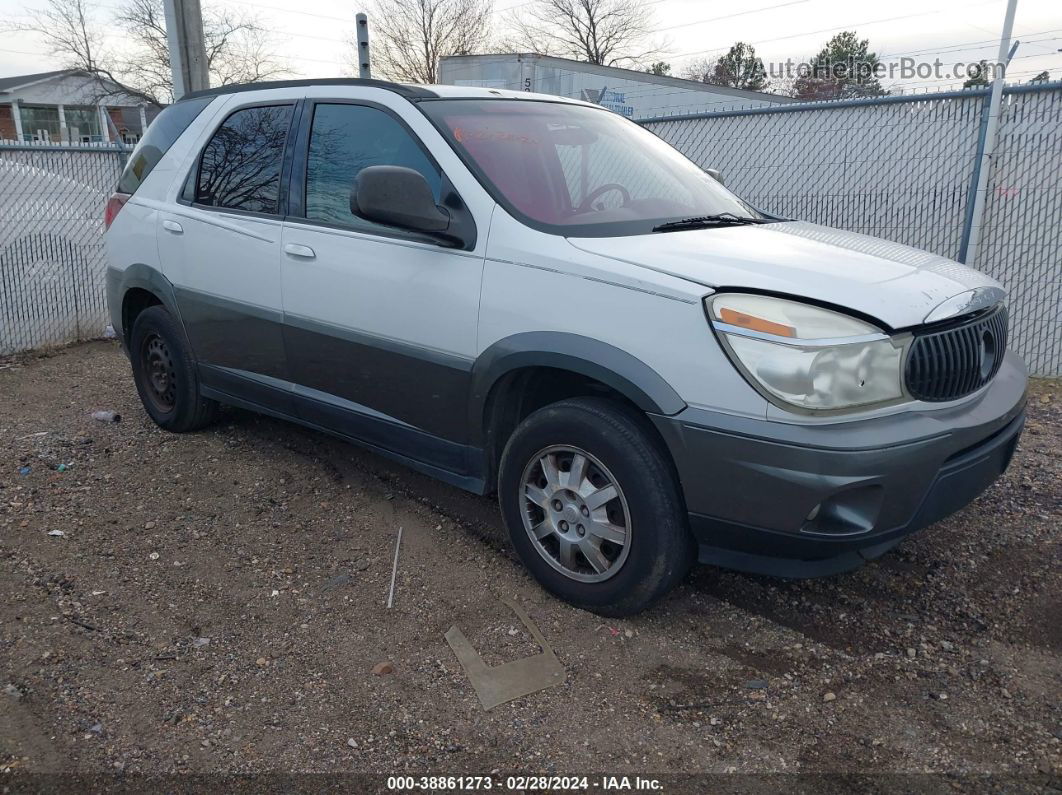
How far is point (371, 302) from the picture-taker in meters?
3.61

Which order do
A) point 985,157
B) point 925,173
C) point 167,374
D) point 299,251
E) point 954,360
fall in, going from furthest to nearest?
point 925,173 → point 985,157 → point 167,374 → point 299,251 → point 954,360

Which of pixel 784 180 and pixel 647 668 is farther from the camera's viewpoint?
pixel 784 180

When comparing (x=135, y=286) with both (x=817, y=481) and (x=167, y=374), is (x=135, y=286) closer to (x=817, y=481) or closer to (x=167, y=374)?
(x=167, y=374)

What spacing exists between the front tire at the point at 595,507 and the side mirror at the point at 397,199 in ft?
2.83

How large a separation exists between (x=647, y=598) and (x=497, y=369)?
1.00 metres

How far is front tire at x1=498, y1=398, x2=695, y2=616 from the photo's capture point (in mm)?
2869

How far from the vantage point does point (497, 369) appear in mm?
3199

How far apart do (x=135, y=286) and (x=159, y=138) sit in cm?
86

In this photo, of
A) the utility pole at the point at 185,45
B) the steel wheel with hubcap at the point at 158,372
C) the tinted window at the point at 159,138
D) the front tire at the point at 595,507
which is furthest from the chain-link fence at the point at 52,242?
the front tire at the point at 595,507

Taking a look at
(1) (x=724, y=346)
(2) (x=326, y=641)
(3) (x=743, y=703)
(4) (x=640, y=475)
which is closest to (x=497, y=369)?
(4) (x=640, y=475)

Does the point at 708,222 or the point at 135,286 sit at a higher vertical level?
the point at 708,222

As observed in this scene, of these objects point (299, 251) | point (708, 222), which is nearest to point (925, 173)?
point (708, 222)

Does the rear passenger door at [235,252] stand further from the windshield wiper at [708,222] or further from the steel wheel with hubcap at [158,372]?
the windshield wiper at [708,222]

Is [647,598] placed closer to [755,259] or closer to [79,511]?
[755,259]
